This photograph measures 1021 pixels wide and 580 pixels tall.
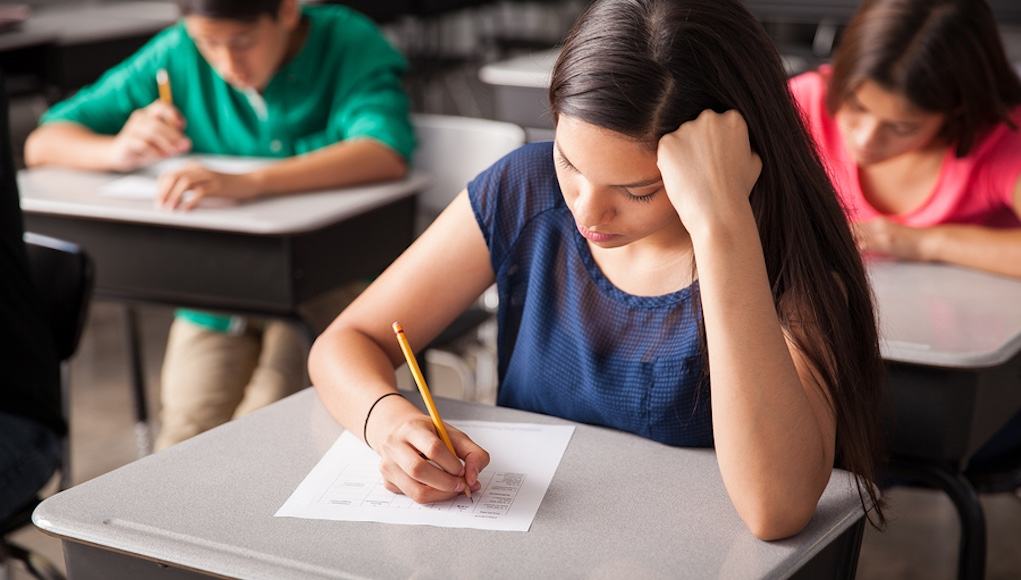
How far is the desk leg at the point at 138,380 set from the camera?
265 cm

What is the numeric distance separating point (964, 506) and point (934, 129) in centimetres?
67

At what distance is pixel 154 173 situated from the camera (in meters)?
2.43

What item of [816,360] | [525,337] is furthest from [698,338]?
[525,337]

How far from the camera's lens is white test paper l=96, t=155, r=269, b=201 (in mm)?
2256

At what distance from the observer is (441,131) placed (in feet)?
8.26

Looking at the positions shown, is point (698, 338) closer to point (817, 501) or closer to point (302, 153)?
point (817, 501)

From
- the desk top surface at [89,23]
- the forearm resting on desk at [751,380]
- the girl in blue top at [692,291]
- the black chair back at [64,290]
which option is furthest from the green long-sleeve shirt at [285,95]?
the desk top surface at [89,23]

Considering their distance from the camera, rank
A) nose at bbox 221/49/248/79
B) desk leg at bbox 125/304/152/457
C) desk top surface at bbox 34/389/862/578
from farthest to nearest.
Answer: desk leg at bbox 125/304/152/457 → nose at bbox 221/49/248/79 → desk top surface at bbox 34/389/862/578

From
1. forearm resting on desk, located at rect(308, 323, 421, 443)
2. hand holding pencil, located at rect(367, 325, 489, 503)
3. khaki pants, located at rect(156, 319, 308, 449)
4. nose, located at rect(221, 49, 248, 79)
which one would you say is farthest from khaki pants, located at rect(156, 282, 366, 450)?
hand holding pencil, located at rect(367, 325, 489, 503)

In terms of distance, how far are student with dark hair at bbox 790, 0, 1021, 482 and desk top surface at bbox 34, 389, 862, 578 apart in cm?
81

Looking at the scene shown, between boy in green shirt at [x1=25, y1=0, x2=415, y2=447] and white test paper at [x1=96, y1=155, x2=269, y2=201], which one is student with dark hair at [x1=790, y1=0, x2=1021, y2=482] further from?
white test paper at [x1=96, y1=155, x2=269, y2=201]

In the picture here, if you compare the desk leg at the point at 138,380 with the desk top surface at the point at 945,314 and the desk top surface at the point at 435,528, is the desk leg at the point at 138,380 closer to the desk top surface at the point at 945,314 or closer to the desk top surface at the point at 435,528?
the desk top surface at the point at 435,528

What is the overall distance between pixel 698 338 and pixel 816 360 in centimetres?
13

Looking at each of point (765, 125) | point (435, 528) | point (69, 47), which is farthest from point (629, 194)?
point (69, 47)
